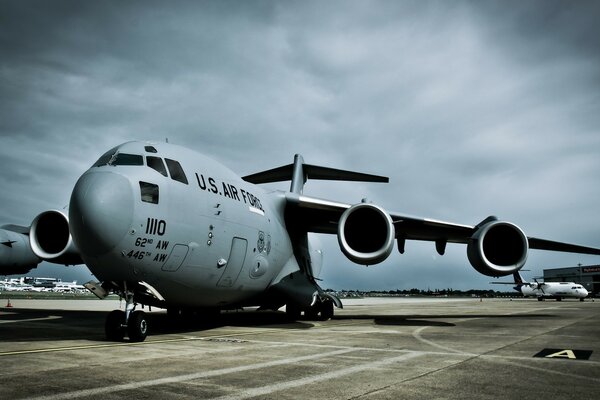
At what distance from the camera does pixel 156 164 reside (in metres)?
8.86

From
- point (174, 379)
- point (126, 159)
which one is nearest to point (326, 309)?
point (126, 159)

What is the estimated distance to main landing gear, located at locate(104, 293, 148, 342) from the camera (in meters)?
8.16

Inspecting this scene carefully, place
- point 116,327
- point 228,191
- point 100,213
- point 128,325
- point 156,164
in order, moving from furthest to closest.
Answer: point 228,191, point 156,164, point 116,327, point 128,325, point 100,213

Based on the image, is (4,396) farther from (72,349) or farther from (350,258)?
(350,258)

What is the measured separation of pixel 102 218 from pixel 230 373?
3547 mm

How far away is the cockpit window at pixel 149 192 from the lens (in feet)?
26.6

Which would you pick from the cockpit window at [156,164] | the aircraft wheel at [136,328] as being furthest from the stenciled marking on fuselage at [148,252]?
the cockpit window at [156,164]

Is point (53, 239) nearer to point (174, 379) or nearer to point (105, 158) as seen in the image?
point (105, 158)

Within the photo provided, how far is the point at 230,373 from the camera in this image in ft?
17.4

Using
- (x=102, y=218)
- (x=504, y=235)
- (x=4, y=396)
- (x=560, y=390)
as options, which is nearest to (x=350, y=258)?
(x=504, y=235)

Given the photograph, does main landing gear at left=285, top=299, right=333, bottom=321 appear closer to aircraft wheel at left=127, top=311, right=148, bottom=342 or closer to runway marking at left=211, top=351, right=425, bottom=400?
aircraft wheel at left=127, top=311, right=148, bottom=342

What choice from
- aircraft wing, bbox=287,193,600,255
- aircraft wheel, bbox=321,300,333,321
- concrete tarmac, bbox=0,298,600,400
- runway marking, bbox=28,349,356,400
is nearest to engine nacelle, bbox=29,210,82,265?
concrete tarmac, bbox=0,298,600,400

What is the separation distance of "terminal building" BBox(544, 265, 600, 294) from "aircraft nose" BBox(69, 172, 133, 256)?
100 m

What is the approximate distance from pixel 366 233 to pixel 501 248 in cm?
426
